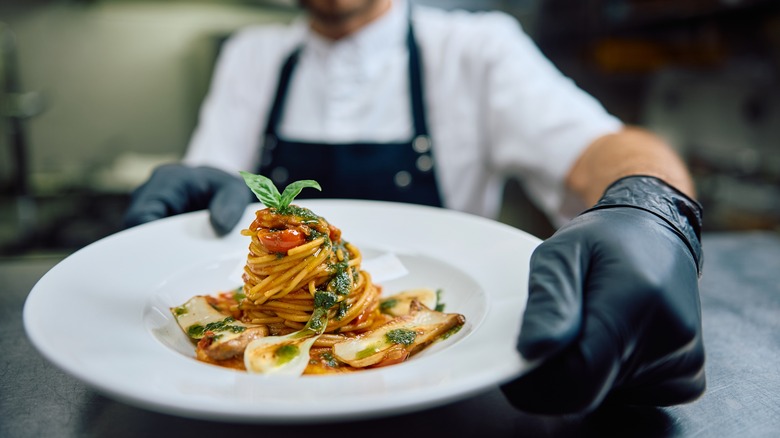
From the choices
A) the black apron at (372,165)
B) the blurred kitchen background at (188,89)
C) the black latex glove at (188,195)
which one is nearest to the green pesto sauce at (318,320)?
the black latex glove at (188,195)

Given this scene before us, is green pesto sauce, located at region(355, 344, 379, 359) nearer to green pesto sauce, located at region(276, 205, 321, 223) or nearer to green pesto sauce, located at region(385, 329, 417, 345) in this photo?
green pesto sauce, located at region(385, 329, 417, 345)

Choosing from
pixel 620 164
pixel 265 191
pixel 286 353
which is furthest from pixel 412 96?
pixel 286 353

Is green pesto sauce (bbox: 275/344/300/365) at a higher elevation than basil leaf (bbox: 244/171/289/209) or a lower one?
lower

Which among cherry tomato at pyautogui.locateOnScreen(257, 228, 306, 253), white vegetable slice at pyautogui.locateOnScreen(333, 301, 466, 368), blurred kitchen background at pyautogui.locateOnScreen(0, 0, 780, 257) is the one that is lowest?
blurred kitchen background at pyautogui.locateOnScreen(0, 0, 780, 257)

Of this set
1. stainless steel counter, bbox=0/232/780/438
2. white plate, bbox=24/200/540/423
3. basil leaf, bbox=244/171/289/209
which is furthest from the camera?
basil leaf, bbox=244/171/289/209

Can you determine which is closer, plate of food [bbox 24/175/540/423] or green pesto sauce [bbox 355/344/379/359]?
plate of food [bbox 24/175/540/423]

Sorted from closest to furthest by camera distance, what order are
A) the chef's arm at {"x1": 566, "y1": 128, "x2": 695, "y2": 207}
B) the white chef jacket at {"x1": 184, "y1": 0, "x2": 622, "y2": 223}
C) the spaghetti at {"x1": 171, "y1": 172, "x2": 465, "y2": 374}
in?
1. the spaghetti at {"x1": 171, "y1": 172, "x2": 465, "y2": 374}
2. the chef's arm at {"x1": 566, "y1": 128, "x2": 695, "y2": 207}
3. the white chef jacket at {"x1": 184, "y1": 0, "x2": 622, "y2": 223}

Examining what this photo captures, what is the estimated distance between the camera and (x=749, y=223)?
304cm

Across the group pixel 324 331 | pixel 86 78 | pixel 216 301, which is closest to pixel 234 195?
pixel 216 301

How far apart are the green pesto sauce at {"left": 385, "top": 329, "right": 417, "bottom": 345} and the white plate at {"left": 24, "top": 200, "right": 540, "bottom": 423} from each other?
0.03 metres

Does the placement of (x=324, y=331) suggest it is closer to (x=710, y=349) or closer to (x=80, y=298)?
(x=80, y=298)

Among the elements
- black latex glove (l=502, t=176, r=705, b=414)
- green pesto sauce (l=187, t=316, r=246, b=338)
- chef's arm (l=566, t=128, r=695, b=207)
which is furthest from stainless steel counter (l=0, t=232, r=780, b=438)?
chef's arm (l=566, t=128, r=695, b=207)

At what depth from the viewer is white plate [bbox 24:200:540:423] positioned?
2.04ft

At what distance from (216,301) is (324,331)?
23 centimetres
